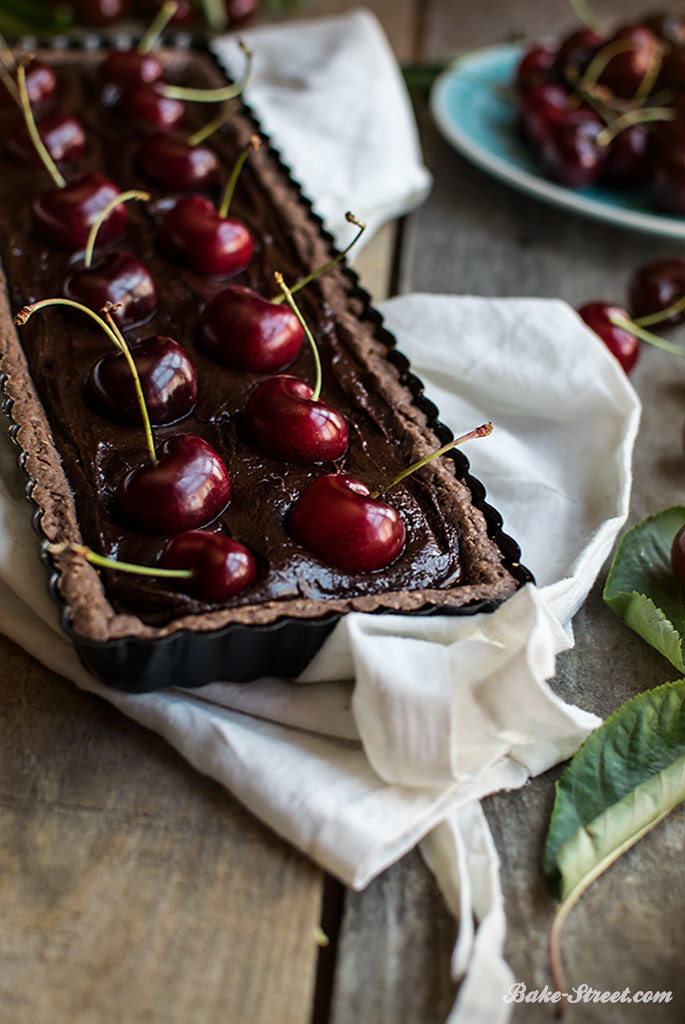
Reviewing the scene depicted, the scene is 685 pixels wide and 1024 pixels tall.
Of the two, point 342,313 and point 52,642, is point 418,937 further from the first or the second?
point 342,313

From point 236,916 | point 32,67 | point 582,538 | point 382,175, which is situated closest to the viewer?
point 236,916

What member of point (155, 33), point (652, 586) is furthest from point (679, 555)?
point (155, 33)

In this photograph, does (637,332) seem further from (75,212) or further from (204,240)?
(75,212)

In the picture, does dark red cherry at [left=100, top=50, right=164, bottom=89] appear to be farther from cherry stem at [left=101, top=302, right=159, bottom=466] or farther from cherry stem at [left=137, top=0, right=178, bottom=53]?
cherry stem at [left=101, top=302, right=159, bottom=466]

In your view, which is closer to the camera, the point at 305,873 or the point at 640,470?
the point at 305,873

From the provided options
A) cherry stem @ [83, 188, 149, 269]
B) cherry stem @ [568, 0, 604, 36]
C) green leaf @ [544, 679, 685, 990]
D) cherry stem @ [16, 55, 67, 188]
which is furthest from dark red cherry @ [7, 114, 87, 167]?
cherry stem @ [568, 0, 604, 36]

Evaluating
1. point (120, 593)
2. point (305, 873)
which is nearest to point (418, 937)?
point (305, 873)

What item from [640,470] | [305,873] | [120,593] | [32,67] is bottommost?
[640,470]

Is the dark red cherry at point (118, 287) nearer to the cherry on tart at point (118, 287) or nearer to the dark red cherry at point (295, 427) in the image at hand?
the cherry on tart at point (118, 287)
